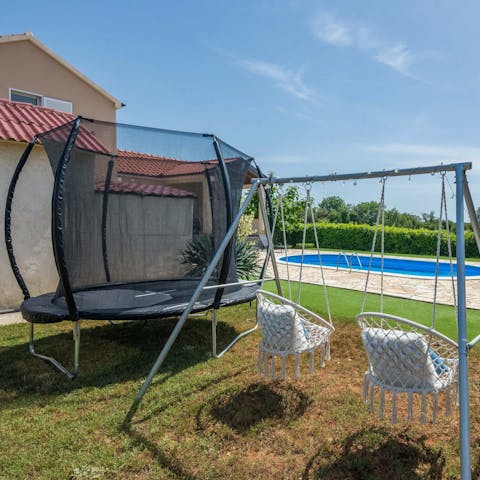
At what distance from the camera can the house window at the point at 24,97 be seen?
12602 millimetres

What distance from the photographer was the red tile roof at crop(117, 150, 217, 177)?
5.08 meters

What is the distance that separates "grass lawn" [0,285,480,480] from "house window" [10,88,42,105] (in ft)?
35.1

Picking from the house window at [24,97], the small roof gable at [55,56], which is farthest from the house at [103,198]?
the small roof gable at [55,56]

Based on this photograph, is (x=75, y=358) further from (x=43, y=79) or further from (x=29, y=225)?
(x=43, y=79)

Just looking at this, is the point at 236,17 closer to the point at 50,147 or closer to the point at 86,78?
the point at 50,147

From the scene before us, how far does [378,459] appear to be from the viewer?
2684 mm

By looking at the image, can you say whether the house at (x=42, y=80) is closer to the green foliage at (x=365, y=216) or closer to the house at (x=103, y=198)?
the house at (x=103, y=198)

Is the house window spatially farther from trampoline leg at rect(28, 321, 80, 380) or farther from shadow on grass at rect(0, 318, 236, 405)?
trampoline leg at rect(28, 321, 80, 380)

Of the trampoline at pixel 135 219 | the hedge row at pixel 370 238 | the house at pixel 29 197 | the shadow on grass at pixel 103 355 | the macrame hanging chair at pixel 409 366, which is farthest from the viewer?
the hedge row at pixel 370 238

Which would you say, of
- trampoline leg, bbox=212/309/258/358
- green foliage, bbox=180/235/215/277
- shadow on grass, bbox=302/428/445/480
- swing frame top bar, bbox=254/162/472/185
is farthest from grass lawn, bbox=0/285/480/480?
swing frame top bar, bbox=254/162/472/185

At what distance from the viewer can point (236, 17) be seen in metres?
8.59

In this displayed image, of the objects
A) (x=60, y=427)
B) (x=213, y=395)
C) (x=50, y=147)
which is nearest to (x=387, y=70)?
(x=50, y=147)

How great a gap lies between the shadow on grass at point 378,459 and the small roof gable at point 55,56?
14.6m

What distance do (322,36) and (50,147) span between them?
6.87 metres
